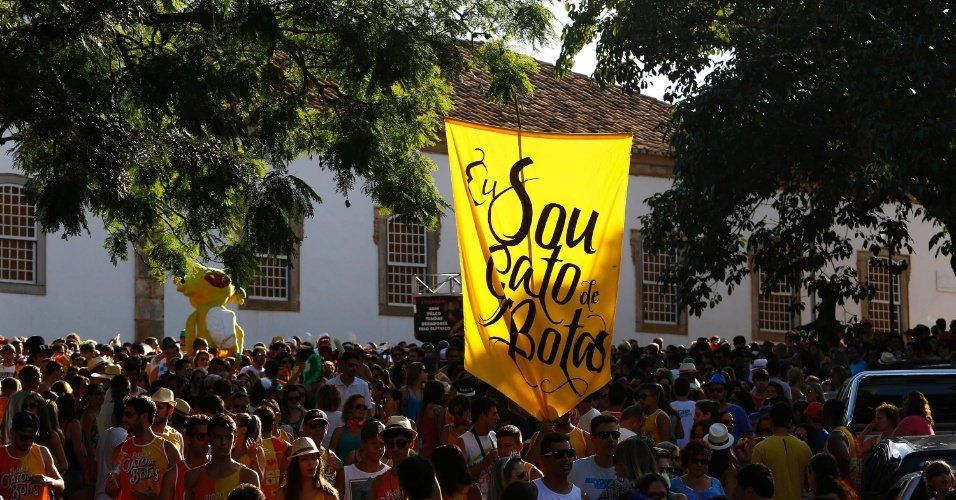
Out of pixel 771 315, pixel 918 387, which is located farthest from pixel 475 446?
pixel 771 315

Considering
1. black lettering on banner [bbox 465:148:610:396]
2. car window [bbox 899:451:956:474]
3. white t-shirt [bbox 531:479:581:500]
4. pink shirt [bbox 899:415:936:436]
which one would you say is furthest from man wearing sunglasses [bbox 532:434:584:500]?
pink shirt [bbox 899:415:936:436]

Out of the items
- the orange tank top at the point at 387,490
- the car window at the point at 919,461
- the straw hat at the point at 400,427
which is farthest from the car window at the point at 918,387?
the orange tank top at the point at 387,490

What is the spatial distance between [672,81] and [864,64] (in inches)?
151

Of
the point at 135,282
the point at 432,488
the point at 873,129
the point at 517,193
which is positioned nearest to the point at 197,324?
the point at 135,282

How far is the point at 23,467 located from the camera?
33.6 feet

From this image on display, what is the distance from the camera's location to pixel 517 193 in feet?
32.5

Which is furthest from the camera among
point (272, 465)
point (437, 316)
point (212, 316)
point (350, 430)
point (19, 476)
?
A: point (437, 316)

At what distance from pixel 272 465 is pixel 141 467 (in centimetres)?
85

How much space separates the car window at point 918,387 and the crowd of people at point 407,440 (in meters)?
0.13

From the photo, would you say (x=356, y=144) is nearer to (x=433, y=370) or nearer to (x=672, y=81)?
(x=433, y=370)

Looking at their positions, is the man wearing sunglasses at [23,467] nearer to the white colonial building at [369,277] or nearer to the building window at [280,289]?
the white colonial building at [369,277]

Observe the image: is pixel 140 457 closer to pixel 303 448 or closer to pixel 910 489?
pixel 303 448

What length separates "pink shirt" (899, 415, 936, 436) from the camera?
1180 centimetres

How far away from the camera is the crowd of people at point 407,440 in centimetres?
877
